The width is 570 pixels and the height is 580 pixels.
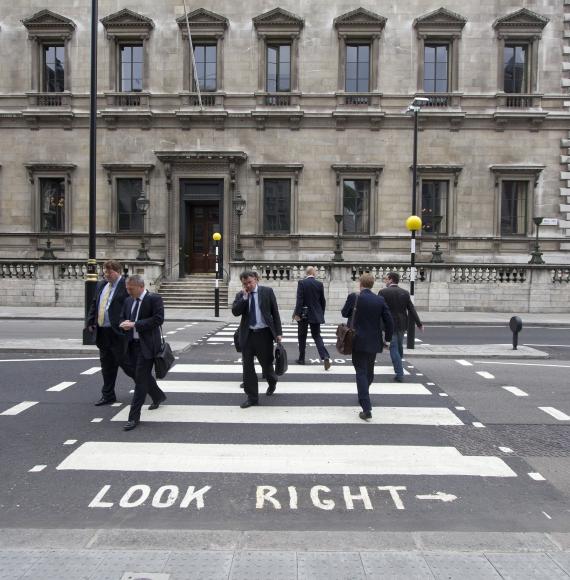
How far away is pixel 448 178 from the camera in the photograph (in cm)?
2920

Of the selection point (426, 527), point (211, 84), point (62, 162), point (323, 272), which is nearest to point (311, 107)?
point (211, 84)

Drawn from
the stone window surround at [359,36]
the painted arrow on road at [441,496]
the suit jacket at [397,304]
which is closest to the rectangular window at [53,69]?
the stone window surround at [359,36]

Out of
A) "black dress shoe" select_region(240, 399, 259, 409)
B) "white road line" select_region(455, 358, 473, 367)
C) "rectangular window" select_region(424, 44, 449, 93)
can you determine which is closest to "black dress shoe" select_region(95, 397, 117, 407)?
"black dress shoe" select_region(240, 399, 259, 409)

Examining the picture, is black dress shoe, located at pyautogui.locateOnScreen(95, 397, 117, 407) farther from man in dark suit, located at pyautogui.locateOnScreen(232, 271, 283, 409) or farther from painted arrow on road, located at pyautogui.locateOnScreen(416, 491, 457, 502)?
painted arrow on road, located at pyautogui.locateOnScreen(416, 491, 457, 502)

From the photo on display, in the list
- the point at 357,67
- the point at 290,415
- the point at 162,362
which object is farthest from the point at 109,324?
the point at 357,67

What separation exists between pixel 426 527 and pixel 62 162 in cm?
2919

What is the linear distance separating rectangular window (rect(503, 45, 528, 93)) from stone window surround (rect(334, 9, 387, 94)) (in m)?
6.59

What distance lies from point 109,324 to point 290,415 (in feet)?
9.44

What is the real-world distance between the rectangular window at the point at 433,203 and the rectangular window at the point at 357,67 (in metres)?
5.88

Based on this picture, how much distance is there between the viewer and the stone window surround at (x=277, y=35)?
28.9m

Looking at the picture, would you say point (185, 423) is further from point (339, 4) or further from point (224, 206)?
point (339, 4)

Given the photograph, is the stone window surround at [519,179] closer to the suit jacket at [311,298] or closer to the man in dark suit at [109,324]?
the suit jacket at [311,298]

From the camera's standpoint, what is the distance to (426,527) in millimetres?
4539

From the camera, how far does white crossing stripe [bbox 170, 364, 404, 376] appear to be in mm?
10938
